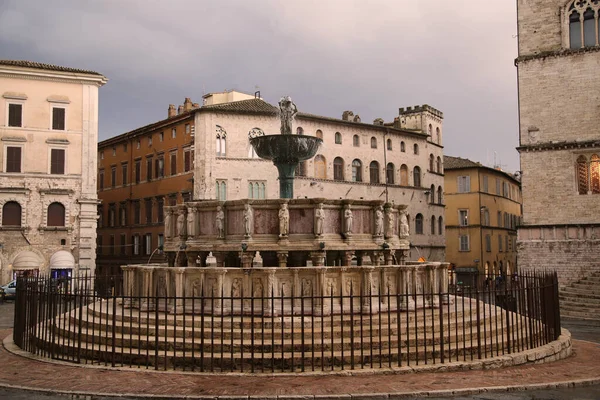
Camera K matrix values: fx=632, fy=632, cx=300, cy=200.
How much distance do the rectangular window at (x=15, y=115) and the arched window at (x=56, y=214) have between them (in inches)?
204

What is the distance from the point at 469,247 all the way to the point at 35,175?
122ft

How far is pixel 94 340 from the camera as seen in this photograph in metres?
11.6

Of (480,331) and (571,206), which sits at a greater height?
(571,206)

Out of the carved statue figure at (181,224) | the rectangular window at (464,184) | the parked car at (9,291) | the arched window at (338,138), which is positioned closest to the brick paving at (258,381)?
the carved statue figure at (181,224)

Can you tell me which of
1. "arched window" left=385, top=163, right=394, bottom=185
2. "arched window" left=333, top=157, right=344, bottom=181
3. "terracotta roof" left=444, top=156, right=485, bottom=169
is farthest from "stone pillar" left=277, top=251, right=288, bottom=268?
"terracotta roof" left=444, top=156, right=485, bottom=169

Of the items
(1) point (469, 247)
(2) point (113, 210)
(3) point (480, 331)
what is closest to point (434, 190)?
(1) point (469, 247)

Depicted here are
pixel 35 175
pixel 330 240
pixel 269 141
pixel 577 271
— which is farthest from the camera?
pixel 35 175

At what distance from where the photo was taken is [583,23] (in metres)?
31.8

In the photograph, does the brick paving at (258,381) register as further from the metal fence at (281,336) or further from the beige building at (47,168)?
the beige building at (47,168)

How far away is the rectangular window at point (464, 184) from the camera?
58000 mm

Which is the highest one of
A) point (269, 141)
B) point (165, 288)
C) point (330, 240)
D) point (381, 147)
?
point (381, 147)

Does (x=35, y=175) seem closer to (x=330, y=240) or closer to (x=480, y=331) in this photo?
(x=330, y=240)

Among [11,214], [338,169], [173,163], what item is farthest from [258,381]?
[338,169]

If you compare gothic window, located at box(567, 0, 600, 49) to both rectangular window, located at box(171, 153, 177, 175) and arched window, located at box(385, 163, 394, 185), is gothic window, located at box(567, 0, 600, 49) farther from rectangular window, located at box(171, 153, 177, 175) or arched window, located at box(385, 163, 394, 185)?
rectangular window, located at box(171, 153, 177, 175)
